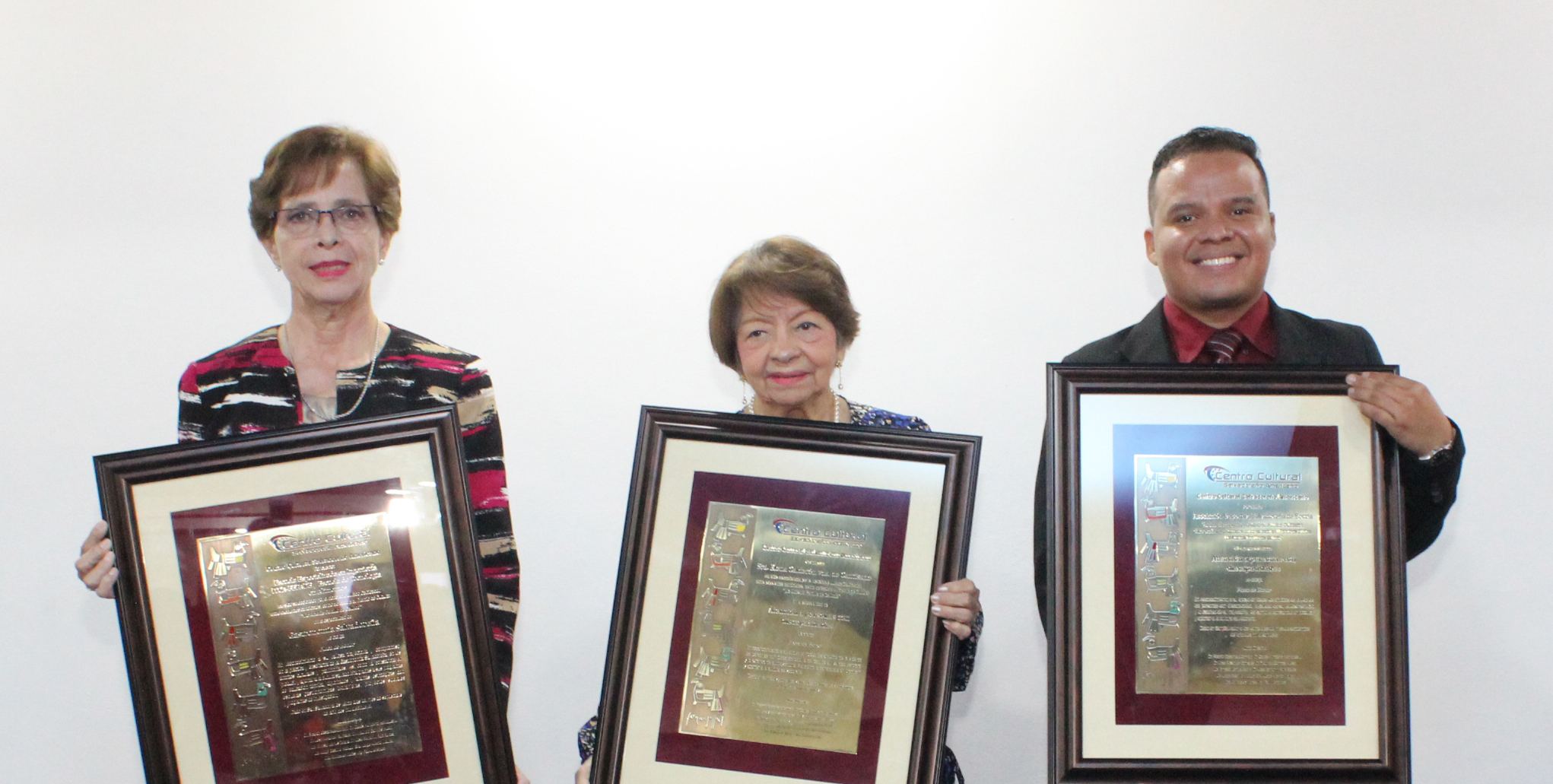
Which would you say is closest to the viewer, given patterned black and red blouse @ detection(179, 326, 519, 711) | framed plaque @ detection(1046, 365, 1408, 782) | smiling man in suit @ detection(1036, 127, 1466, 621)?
framed plaque @ detection(1046, 365, 1408, 782)

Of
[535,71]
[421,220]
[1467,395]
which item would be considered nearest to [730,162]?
[535,71]

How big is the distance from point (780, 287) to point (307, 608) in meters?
1.10

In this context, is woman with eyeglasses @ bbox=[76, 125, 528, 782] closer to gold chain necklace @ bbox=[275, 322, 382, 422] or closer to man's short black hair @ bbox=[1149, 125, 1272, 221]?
gold chain necklace @ bbox=[275, 322, 382, 422]

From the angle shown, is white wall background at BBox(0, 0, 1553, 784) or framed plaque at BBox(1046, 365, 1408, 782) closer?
framed plaque at BBox(1046, 365, 1408, 782)

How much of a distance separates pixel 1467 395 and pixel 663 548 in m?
2.15

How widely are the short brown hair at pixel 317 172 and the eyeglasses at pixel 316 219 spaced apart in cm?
4

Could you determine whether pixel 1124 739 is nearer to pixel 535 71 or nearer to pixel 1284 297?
pixel 1284 297

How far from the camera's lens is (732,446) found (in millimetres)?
1884

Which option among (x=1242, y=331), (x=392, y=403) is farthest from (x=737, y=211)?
(x=1242, y=331)

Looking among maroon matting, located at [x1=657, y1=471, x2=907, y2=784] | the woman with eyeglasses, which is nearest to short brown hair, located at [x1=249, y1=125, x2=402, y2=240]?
the woman with eyeglasses

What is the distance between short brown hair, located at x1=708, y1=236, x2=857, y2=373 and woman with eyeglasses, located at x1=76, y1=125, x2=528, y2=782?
0.62 m

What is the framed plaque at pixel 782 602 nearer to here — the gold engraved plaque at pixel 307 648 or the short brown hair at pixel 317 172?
the gold engraved plaque at pixel 307 648

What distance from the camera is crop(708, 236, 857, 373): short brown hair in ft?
7.00

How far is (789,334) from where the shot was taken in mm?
2107
